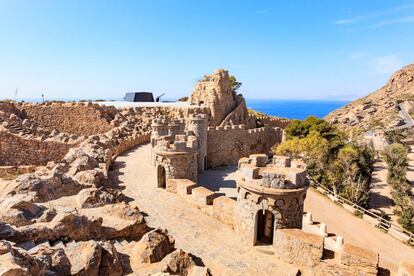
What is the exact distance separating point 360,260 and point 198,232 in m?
5.18

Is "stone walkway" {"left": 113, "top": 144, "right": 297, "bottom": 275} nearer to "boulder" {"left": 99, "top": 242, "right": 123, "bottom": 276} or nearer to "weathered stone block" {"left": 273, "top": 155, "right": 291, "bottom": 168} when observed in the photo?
"boulder" {"left": 99, "top": 242, "right": 123, "bottom": 276}

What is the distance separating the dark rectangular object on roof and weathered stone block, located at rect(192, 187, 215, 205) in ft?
122

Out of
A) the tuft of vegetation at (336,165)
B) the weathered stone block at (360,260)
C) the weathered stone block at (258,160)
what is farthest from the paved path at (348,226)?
the weathered stone block at (258,160)

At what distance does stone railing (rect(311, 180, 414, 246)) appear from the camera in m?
14.7

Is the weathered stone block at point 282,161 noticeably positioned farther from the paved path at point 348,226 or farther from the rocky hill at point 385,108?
the rocky hill at point 385,108

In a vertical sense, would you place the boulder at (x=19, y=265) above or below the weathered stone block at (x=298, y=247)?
above

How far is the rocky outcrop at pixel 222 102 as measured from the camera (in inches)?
1296

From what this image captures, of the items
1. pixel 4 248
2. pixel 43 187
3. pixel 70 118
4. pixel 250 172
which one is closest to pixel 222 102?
pixel 70 118

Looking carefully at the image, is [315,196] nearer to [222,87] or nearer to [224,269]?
[224,269]

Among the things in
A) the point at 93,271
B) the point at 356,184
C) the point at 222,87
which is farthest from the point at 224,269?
the point at 222,87

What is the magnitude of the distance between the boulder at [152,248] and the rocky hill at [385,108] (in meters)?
65.3

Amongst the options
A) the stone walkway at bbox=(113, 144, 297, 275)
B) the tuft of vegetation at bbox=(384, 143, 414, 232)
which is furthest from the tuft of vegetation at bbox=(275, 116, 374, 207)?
the stone walkway at bbox=(113, 144, 297, 275)

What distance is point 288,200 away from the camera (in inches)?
319

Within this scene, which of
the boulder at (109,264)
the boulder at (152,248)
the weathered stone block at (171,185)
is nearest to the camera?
the boulder at (109,264)
